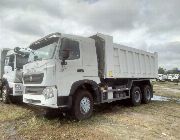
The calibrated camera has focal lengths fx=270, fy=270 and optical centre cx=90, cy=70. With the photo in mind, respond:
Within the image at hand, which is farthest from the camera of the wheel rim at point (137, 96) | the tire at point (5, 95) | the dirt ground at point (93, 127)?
the tire at point (5, 95)

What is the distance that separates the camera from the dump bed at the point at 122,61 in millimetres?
10406

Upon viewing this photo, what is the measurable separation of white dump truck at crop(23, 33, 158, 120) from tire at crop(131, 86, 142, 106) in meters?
0.77

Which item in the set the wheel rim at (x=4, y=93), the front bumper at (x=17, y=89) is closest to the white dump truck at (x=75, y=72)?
the front bumper at (x=17, y=89)

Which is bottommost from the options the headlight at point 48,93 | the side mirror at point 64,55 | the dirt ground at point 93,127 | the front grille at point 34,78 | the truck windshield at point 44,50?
the dirt ground at point 93,127

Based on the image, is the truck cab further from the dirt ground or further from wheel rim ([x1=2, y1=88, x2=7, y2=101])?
the dirt ground

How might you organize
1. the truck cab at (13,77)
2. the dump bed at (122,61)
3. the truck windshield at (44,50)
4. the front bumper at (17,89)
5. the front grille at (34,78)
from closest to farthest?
the front grille at (34,78), the truck windshield at (44,50), the dump bed at (122,61), the front bumper at (17,89), the truck cab at (13,77)

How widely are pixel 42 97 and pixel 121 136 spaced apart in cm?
273

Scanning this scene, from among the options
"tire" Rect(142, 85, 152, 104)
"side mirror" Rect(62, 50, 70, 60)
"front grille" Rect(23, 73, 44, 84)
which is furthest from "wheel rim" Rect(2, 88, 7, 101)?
"tire" Rect(142, 85, 152, 104)

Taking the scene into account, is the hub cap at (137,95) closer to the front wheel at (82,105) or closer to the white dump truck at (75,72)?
the white dump truck at (75,72)

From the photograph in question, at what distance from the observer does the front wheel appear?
342 inches

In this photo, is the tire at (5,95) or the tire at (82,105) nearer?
the tire at (82,105)

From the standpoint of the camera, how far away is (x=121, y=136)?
7277 millimetres

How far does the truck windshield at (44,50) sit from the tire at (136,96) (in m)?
5.43

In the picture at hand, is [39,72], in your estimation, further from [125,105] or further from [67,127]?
[125,105]
